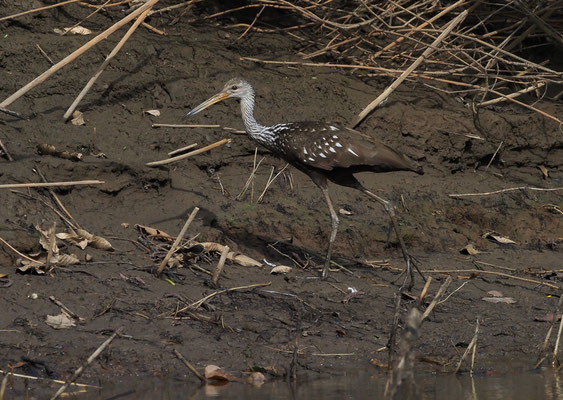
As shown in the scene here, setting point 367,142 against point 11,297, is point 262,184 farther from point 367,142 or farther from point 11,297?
point 11,297

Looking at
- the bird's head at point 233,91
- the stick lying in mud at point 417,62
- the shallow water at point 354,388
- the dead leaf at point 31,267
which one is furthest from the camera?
the bird's head at point 233,91

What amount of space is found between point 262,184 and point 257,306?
2.22 meters

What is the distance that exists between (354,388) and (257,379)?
0.62 meters

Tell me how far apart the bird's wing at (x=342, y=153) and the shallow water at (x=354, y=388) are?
7.01 ft

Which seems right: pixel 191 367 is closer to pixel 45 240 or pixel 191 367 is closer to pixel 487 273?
pixel 45 240

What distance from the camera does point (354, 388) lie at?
6.57m

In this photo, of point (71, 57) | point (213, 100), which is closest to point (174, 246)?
point (71, 57)

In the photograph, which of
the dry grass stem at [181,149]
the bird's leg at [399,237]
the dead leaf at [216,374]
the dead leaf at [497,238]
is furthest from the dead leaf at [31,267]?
the dead leaf at [497,238]

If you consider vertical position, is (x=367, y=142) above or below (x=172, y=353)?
above

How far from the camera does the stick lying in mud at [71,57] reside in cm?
766

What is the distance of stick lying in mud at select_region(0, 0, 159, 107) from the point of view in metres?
7.66

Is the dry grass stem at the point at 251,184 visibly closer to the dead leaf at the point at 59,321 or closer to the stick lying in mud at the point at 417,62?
the stick lying in mud at the point at 417,62

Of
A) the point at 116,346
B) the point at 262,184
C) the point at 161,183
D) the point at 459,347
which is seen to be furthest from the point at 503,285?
the point at 116,346

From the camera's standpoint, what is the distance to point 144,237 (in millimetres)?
8297
